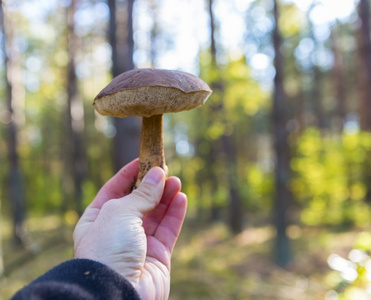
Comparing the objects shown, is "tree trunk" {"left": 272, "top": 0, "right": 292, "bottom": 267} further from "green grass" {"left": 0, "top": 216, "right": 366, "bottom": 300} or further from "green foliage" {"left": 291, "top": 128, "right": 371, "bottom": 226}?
"green foliage" {"left": 291, "top": 128, "right": 371, "bottom": 226}

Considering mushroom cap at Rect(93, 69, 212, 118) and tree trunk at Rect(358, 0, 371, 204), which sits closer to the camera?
mushroom cap at Rect(93, 69, 212, 118)

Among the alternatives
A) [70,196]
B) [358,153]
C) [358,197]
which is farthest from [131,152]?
[70,196]

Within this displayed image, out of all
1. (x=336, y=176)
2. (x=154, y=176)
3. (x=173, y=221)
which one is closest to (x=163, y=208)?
(x=173, y=221)

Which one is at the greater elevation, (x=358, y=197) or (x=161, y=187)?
(x=161, y=187)

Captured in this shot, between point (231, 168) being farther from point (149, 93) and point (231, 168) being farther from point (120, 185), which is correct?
point (149, 93)

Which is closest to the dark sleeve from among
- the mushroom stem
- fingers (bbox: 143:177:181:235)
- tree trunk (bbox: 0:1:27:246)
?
the mushroom stem

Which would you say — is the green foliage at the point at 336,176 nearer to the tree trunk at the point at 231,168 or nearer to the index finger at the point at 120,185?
the tree trunk at the point at 231,168

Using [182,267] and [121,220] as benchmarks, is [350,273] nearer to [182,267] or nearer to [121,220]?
[121,220]
